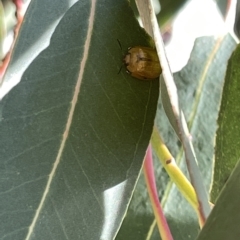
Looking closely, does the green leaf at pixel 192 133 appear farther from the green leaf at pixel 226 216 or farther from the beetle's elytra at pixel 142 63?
the green leaf at pixel 226 216

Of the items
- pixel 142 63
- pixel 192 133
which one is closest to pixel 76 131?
pixel 142 63

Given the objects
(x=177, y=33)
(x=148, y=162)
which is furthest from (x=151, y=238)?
(x=177, y=33)

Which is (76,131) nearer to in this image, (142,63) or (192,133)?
(142,63)

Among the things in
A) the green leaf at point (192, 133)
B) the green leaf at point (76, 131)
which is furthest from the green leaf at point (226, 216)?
the green leaf at point (192, 133)

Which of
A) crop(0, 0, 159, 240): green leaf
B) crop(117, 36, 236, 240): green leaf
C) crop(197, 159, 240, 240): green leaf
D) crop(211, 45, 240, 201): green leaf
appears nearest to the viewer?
crop(197, 159, 240, 240): green leaf

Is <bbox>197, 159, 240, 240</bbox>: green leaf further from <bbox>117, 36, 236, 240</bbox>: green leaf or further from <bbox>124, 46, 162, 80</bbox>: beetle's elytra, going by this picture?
<bbox>117, 36, 236, 240</bbox>: green leaf

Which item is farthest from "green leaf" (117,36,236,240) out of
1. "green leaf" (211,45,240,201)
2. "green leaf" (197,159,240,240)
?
"green leaf" (197,159,240,240)

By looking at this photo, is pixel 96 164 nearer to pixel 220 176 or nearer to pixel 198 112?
pixel 220 176
